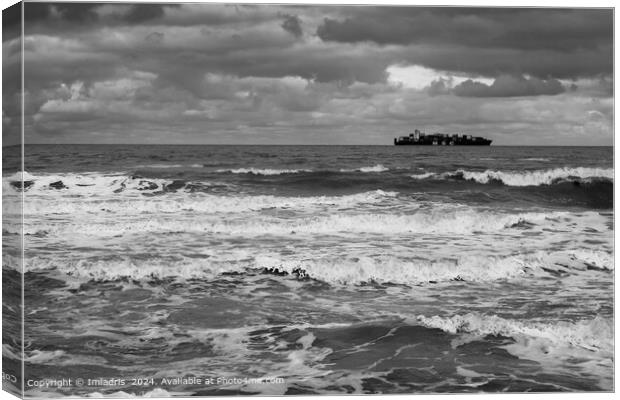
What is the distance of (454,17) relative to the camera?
360 inches

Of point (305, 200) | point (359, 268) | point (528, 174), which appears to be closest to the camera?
point (359, 268)

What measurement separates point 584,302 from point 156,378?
4490 mm

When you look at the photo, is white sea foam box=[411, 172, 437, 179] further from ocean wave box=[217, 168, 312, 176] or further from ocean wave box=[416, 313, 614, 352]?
ocean wave box=[416, 313, 614, 352]

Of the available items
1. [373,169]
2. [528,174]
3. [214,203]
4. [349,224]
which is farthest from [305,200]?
[528,174]

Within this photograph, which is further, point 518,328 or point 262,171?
point 262,171

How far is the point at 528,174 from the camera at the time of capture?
10398 millimetres

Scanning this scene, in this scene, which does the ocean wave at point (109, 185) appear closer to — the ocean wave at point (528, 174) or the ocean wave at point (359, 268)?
the ocean wave at point (359, 268)

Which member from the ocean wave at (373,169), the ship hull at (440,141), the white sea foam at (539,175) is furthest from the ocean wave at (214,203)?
the white sea foam at (539,175)

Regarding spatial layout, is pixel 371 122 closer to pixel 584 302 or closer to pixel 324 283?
pixel 324 283

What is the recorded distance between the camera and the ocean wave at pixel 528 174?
965 centimetres

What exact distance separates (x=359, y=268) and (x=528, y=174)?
2546 millimetres

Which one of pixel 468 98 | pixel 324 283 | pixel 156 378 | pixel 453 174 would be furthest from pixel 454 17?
pixel 156 378

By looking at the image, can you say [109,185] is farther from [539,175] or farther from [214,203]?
[539,175]

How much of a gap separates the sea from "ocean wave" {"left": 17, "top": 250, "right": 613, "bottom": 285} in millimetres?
17
